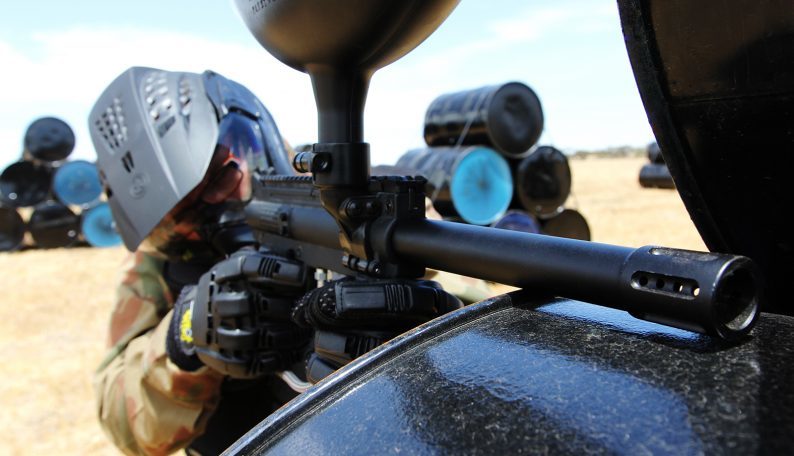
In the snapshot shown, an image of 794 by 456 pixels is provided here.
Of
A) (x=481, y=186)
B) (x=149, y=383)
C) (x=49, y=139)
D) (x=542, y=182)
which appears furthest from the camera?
(x=49, y=139)

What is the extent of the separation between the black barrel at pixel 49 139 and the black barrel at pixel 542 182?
8.90m

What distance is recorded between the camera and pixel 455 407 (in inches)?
28.2

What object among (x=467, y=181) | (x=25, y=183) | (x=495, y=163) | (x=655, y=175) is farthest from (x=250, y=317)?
(x=25, y=183)

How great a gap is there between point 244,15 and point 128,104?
1603mm

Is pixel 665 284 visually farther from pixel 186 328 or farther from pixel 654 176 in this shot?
pixel 654 176

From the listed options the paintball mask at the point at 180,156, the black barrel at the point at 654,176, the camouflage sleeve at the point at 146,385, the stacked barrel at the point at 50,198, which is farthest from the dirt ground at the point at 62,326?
the black barrel at the point at 654,176

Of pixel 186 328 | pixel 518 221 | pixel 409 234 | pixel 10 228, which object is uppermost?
pixel 409 234

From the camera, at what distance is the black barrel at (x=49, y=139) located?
41.2 ft

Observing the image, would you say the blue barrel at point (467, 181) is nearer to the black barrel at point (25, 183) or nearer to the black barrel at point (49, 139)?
the black barrel at point (49, 139)

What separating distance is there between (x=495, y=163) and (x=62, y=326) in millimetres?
5713

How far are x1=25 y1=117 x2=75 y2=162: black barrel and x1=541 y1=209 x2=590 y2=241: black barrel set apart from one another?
A: 9.28 metres

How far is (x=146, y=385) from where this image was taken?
2590mm

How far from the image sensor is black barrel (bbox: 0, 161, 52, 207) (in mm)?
12531

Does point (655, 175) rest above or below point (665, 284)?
below
